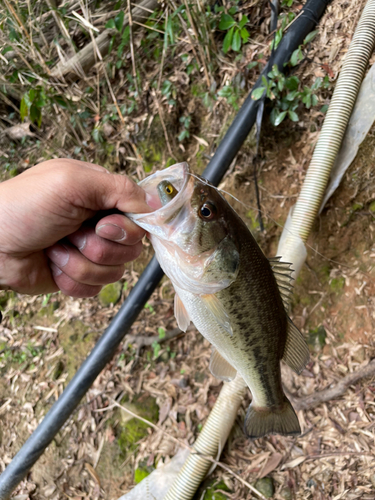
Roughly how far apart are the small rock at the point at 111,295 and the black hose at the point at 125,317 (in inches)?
42.4

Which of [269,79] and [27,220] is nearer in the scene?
[27,220]

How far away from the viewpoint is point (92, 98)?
4086 mm

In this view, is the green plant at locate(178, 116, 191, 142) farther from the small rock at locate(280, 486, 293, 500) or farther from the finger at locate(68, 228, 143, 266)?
the small rock at locate(280, 486, 293, 500)

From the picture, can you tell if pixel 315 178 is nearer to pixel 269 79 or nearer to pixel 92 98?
pixel 269 79

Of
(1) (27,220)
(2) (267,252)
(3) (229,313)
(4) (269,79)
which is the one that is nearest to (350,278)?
(2) (267,252)

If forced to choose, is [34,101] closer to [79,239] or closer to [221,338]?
[79,239]

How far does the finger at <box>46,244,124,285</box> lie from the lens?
1.72 meters

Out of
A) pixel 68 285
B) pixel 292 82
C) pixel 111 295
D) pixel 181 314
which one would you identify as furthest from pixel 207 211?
pixel 111 295

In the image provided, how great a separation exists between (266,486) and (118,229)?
222cm

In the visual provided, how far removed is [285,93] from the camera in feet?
8.98

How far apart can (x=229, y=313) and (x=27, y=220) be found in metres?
1.04

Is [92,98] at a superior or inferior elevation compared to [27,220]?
inferior

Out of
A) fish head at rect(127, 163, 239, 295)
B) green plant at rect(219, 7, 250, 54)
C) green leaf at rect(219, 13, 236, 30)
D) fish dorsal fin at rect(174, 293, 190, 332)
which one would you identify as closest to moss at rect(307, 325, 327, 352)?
fish dorsal fin at rect(174, 293, 190, 332)

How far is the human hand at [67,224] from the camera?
4.58 ft
